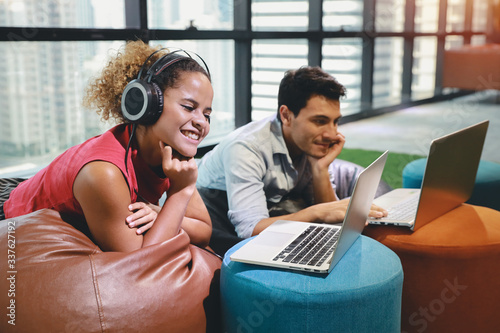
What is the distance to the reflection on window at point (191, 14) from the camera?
12.9ft

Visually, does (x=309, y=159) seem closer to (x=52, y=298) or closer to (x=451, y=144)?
(x=451, y=144)

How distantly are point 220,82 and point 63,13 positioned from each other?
1636 millimetres

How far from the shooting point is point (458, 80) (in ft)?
29.1

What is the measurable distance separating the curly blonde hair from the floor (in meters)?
3.89

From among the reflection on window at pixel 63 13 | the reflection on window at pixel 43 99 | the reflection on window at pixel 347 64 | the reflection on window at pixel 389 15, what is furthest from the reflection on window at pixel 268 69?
the reflection on window at pixel 389 15

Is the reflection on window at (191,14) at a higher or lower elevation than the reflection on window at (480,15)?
lower

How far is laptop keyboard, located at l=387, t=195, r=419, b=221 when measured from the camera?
191 centimetres

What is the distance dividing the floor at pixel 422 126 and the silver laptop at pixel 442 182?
114 inches

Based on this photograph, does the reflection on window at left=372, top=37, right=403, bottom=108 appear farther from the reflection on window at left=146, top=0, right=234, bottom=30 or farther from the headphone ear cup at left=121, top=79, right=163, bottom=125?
the headphone ear cup at left=121, top=79, right=163, bottom=125

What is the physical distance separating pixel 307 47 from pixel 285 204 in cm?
382

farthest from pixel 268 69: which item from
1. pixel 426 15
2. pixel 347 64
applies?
pixel 426 15

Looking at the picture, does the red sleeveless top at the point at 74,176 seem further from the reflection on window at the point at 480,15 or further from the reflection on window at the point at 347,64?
the reflection on window at the point at 480,15

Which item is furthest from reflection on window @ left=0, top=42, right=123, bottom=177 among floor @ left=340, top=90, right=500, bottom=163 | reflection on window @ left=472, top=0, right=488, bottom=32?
reflection on window @ left=472, top=0, right=488, bottom=32

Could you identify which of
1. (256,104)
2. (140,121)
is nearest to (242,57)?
(256,104)
